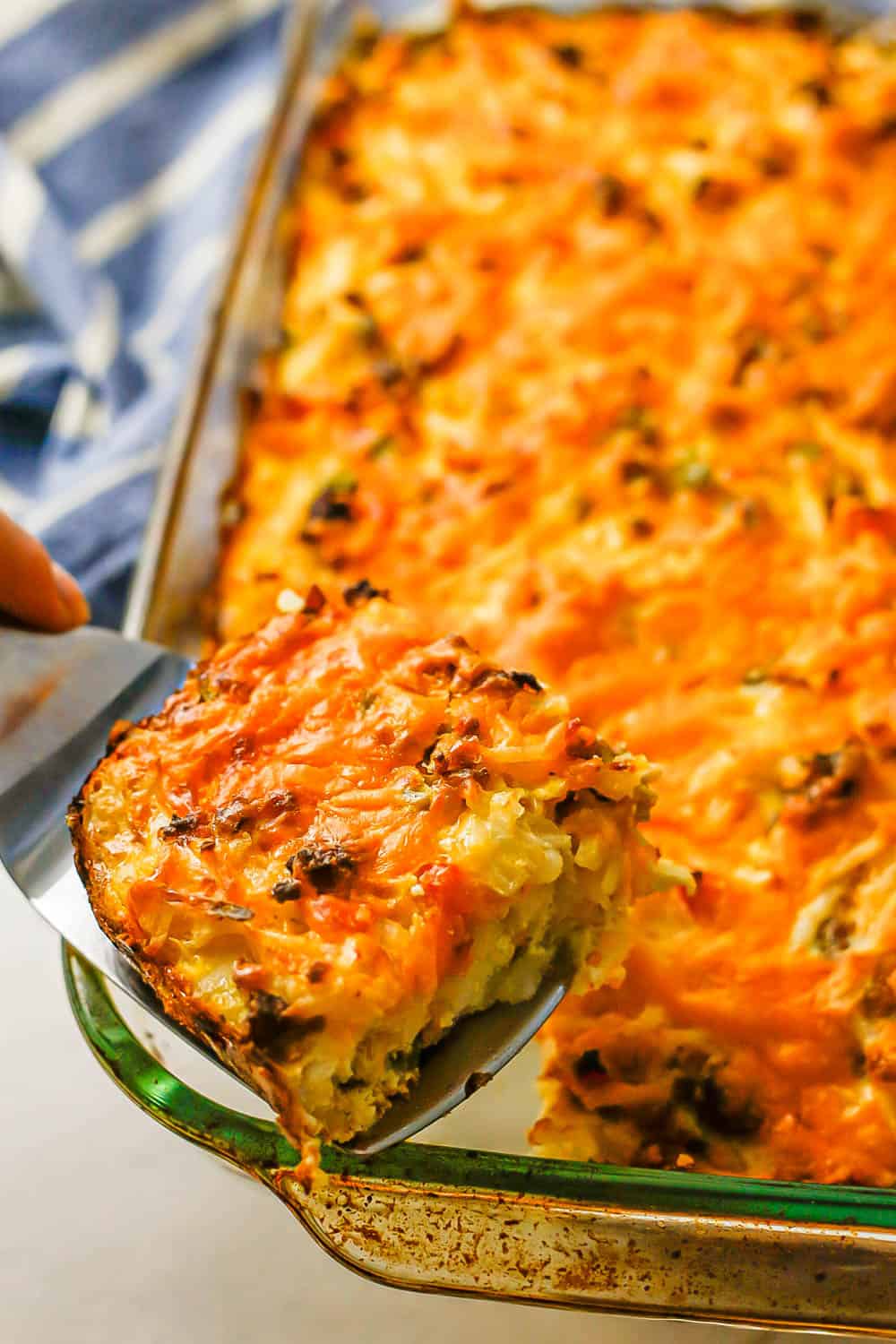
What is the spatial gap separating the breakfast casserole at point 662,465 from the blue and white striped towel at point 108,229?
353 mm

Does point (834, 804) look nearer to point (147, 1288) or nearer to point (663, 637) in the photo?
point (663, 637)

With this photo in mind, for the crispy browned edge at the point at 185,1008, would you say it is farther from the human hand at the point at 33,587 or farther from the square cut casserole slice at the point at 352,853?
the human hand at the point at 33,587

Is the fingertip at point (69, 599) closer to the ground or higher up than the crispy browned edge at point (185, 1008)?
higher up

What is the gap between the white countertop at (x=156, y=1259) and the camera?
1641 millimetres

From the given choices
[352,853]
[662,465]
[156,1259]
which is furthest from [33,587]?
[662,465]

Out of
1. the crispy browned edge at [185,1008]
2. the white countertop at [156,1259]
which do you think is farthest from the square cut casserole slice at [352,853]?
the white countertop at [156,1259]

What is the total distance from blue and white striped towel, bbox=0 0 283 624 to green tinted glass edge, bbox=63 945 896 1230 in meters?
1.13

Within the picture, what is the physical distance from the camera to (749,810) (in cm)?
179

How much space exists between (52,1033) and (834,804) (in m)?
1.02

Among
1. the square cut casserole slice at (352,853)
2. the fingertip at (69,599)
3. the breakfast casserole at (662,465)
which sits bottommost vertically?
the breakfast casserole at (662,465)

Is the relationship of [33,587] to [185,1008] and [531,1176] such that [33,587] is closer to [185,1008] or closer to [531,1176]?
[185,1008]

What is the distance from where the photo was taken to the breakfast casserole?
165 centimetres

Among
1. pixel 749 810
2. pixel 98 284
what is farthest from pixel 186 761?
pixel 98 284

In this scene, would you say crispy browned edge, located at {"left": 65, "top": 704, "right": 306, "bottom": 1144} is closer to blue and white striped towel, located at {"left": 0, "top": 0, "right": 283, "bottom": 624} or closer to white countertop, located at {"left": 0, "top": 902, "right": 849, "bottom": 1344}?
white countertop, located at {"left": 0, "top": 902, "right": 849, "bottom": 1344}
